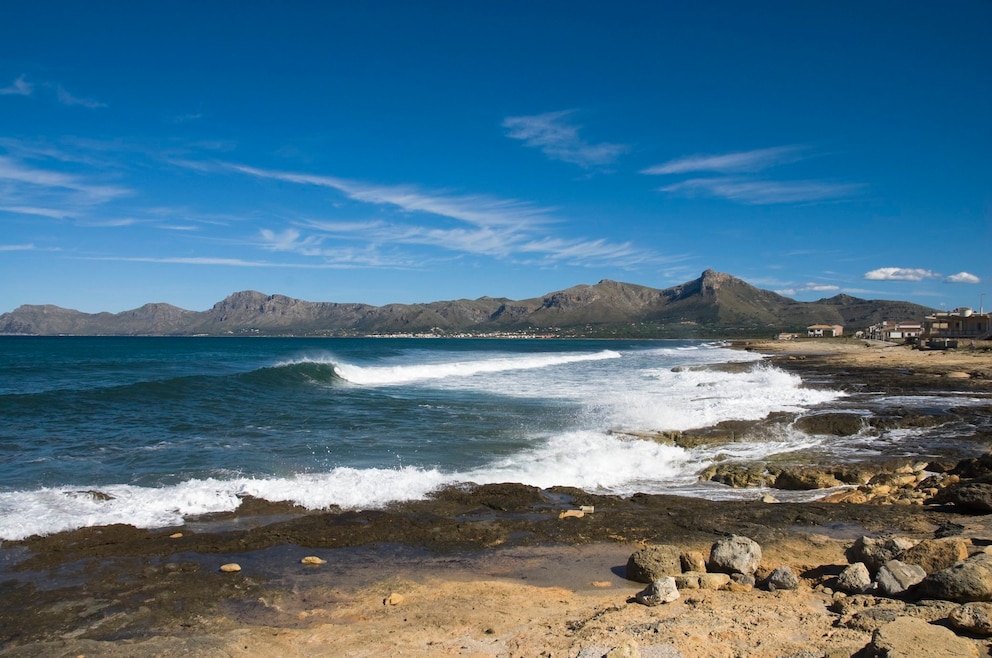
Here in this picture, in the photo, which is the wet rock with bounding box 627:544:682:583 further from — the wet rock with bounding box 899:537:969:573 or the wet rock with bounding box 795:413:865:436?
the wet rock with bounding box 795:413:865:436

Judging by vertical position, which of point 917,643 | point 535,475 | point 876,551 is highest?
point 917,643

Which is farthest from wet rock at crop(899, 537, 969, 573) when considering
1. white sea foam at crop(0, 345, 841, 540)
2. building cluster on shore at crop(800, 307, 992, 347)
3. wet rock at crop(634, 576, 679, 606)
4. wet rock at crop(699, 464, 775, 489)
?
building cluster on shore at crop(800, 307, 992, 347)

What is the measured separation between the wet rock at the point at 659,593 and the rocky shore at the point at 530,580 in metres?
0.02

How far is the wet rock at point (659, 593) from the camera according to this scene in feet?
21.5

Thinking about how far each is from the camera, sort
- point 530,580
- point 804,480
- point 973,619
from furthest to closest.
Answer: point 804,480 → point 530,580 → point 973,619

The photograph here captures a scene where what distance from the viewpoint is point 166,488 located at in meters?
Answer: 11.8

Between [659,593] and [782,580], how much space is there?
1.48 meters

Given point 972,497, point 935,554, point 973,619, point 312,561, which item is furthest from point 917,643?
point 972,497

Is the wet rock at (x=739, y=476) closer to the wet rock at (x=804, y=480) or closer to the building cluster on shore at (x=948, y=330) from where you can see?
the wet rock at (x=804, y=480)

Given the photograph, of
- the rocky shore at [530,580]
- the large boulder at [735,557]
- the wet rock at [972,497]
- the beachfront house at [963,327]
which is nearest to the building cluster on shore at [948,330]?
the beachfront house at [963,327]

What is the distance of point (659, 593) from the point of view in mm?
6590

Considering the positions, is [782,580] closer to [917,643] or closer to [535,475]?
[917,643]

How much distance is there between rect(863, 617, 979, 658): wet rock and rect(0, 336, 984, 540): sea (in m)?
6.77

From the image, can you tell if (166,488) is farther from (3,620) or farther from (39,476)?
(3,620)
